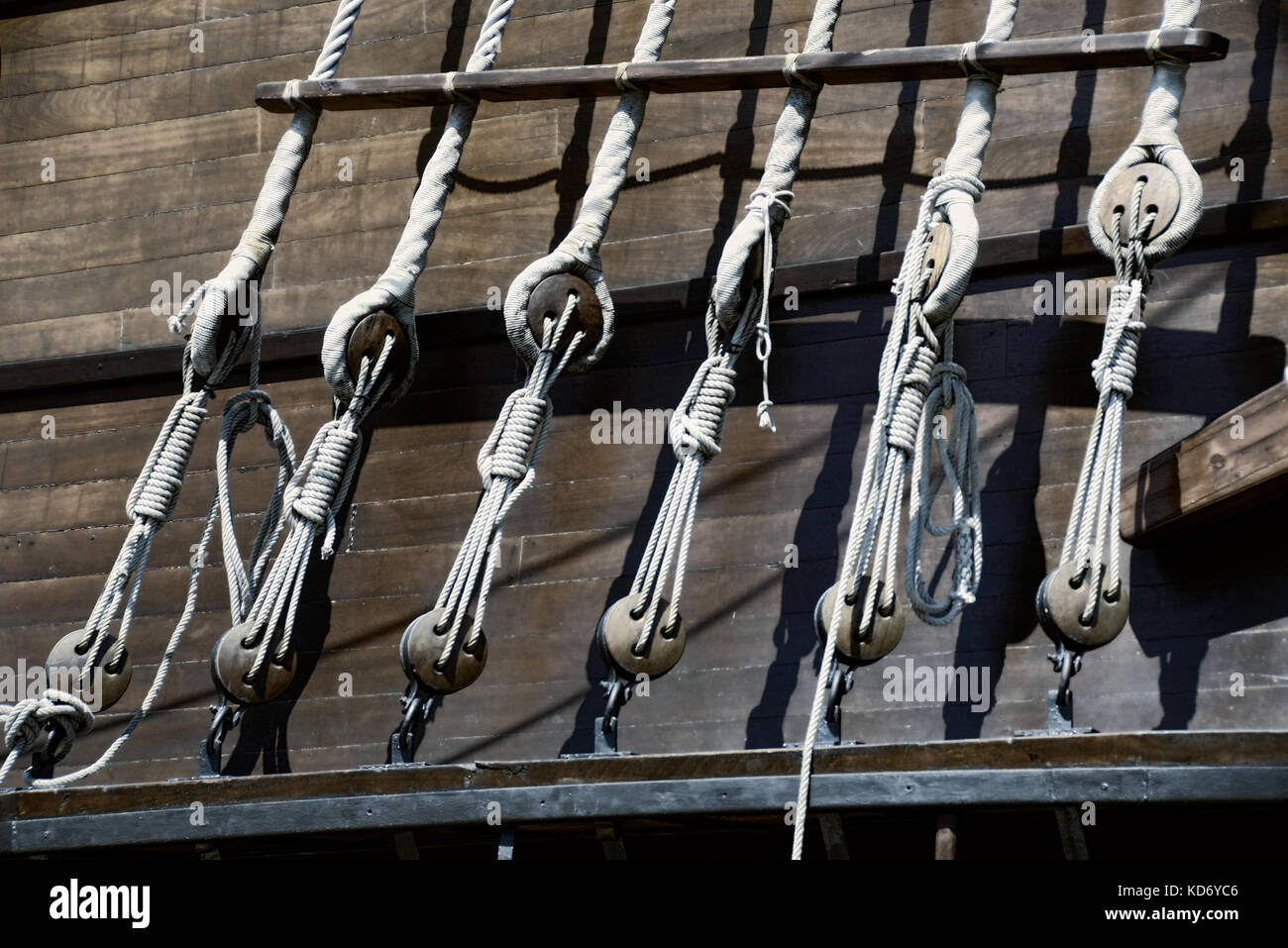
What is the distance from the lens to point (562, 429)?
434 centimetres

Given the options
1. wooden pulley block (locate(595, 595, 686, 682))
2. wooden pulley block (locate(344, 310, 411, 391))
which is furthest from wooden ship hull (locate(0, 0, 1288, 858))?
wooden pulley block (locate(344, 310, 411, 391))

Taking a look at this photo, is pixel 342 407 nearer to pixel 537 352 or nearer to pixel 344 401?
pixel 344 401

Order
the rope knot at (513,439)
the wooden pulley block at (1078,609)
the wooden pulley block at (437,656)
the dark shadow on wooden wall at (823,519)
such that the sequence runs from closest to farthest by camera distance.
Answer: the wooden pulley block at (1078,609), the wooden pulley block at (437,656), the rope knot at (513,439), the dark shadow on wooden wall at (823,519)

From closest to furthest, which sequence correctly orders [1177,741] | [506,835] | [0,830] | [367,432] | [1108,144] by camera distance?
[1177,741]
[506,835]
[0,830]
[1108,144]
[367,432]

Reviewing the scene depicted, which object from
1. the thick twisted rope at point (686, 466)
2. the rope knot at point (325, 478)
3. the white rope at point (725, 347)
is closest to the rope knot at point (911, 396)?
the white rope at point (725, 347)

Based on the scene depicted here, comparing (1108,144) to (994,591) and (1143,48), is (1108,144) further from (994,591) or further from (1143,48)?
(994,591)

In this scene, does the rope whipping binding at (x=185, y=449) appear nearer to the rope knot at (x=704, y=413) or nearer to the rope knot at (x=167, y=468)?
the rope knot at (x=167, y=468)

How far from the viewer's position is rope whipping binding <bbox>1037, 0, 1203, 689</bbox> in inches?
133

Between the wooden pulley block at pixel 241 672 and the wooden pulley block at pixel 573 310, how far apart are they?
90 centimetres

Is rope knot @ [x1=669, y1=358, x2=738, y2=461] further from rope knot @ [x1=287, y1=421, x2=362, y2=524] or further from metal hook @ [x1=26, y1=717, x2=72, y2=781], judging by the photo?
metal hook @ [x1=26, y1=717, x2=72, y2=781]

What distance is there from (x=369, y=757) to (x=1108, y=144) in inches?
87.1

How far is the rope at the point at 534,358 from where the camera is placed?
149 inches
